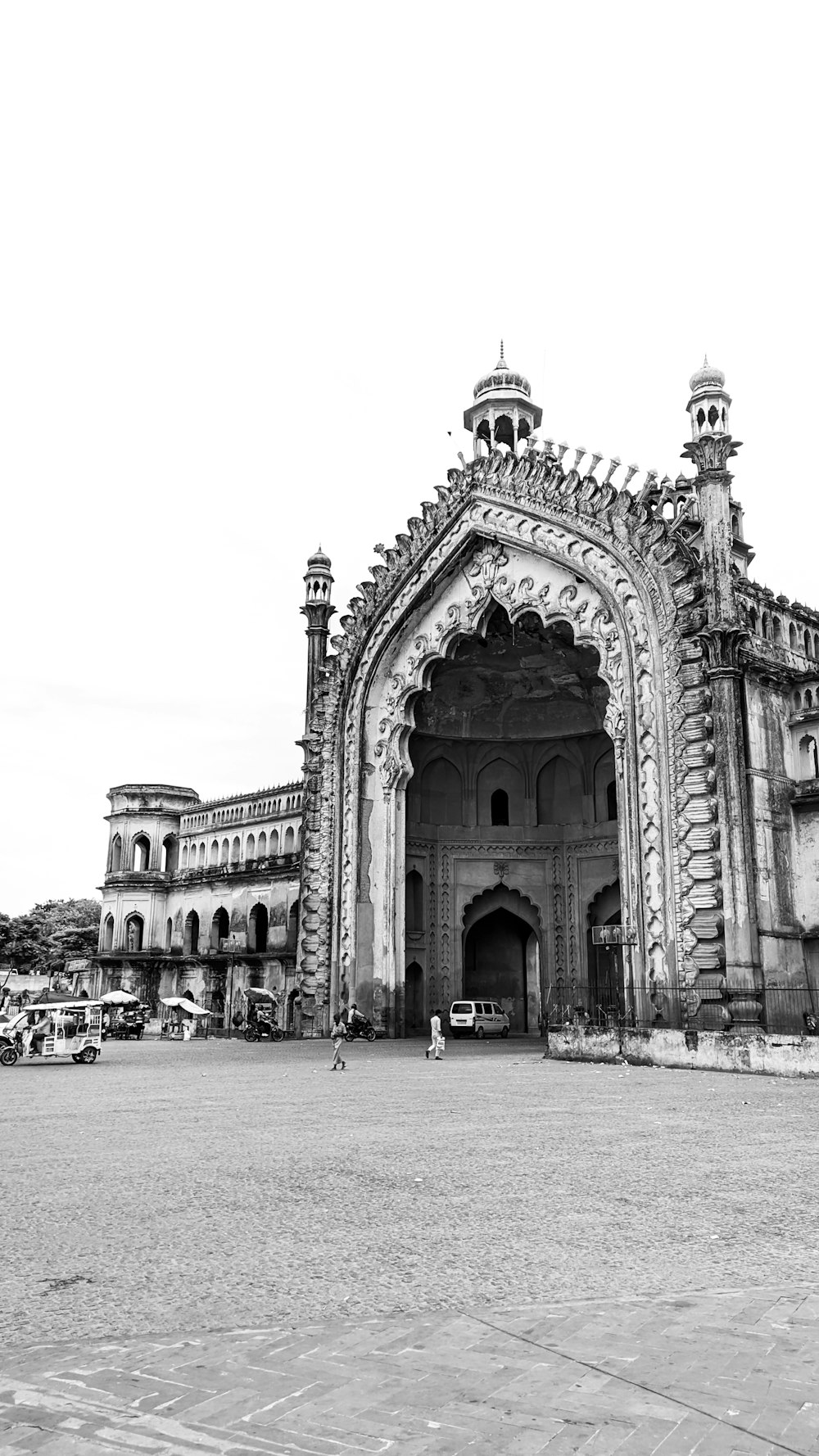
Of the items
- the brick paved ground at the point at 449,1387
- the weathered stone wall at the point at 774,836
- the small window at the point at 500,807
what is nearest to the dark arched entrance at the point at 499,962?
the small window at the point at 500,807

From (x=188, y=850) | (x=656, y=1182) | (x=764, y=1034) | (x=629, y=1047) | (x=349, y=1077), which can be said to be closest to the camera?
(x=656, y=1182)

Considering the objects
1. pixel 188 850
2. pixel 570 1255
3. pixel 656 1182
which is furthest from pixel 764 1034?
pixel 188 850

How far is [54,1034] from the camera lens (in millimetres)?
26094

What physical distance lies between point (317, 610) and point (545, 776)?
32.0 ft

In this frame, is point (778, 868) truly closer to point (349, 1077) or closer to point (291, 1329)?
point (349, 1077)

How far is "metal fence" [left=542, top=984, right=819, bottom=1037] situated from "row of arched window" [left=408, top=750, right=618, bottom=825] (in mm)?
13184

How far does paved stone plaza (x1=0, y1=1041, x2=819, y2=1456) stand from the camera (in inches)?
157

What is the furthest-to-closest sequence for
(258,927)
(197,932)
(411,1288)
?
(197,932)
(258,927)
(411,1288)

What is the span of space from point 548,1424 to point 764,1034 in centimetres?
1877

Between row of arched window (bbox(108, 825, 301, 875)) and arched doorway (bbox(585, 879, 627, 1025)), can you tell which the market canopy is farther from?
arched doorway (bbox(585, 879, 627, 1025))

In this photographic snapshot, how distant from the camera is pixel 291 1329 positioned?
5.00 meters

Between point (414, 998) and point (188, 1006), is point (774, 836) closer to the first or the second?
point (414, 998)

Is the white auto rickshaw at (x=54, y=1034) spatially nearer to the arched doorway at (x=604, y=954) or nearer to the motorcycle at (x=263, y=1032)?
the motorcycle at (x=263, y=1032)

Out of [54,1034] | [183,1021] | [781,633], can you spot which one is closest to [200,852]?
[183,1021]
